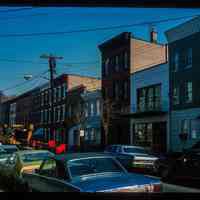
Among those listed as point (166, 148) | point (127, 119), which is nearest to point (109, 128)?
point (127, 119)

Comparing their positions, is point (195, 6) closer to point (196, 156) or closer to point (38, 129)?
point (196, 156)

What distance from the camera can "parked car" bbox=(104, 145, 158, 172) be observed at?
1437 cm

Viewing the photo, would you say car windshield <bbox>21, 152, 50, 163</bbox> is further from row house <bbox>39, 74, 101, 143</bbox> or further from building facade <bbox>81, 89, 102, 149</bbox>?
building facade <bbox>81, 89, 102, 149</bbox>

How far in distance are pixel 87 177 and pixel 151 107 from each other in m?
23.4

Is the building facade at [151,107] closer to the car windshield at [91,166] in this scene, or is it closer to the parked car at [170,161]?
the parked car at [170,161]

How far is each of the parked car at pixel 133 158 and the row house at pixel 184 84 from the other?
7.44 meters

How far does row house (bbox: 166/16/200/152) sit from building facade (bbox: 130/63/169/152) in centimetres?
75

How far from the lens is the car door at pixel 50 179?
20.8ft

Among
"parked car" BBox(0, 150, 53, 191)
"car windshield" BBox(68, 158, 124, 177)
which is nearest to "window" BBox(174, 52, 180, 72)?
"parked car" BBox(0, 150, 53, 191)

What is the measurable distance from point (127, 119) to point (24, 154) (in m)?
20.4

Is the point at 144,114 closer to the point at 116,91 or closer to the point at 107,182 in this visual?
the point at 116,91

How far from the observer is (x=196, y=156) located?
37.7ft

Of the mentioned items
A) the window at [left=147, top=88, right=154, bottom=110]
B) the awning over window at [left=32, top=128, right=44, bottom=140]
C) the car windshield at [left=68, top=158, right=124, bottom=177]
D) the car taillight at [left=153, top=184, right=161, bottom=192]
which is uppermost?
the window at [left=147, top=88, right=154, bottom=110]

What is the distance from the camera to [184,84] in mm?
25953
